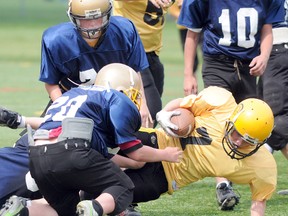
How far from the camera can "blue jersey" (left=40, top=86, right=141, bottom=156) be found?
4516mm

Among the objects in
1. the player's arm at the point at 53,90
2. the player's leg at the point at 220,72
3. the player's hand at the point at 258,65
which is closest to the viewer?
the player's arm at the point at 53,90

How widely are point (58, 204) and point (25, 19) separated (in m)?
27.4

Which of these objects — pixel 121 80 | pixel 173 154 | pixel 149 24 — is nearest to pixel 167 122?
pixel 173 154

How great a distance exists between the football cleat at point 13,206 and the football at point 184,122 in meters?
0.93

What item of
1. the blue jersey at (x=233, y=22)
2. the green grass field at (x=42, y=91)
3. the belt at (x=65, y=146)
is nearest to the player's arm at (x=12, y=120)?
the belt at (x=65, y=146)

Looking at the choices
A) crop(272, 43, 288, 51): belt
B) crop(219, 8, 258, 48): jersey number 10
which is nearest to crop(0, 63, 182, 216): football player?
crop(219, 8, 258, 48): jersey number 10

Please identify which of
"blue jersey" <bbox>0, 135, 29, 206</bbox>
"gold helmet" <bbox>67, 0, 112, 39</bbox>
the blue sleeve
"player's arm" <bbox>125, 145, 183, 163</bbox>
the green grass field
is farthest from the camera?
the green grass field

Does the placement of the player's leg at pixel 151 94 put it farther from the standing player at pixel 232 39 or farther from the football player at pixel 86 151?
the football player at pixel 86 151

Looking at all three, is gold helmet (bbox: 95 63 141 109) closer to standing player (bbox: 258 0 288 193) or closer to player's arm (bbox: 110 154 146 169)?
player's arm (bbox: 110 154 146 169)

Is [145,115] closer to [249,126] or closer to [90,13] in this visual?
[90,13]

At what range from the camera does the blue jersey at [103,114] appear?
452 cm

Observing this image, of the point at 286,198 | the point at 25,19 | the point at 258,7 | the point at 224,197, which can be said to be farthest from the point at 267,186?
the point at 25,19

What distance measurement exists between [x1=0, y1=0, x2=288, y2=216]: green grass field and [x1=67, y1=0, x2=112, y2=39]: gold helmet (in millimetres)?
1145

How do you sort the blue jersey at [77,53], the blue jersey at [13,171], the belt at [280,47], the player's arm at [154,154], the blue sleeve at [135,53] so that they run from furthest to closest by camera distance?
the belt at [280,47], the blue sleeve at [135,53], the blue jersey at [77,53], the blue jersey at [13,171], the player's arm at [154,154]
